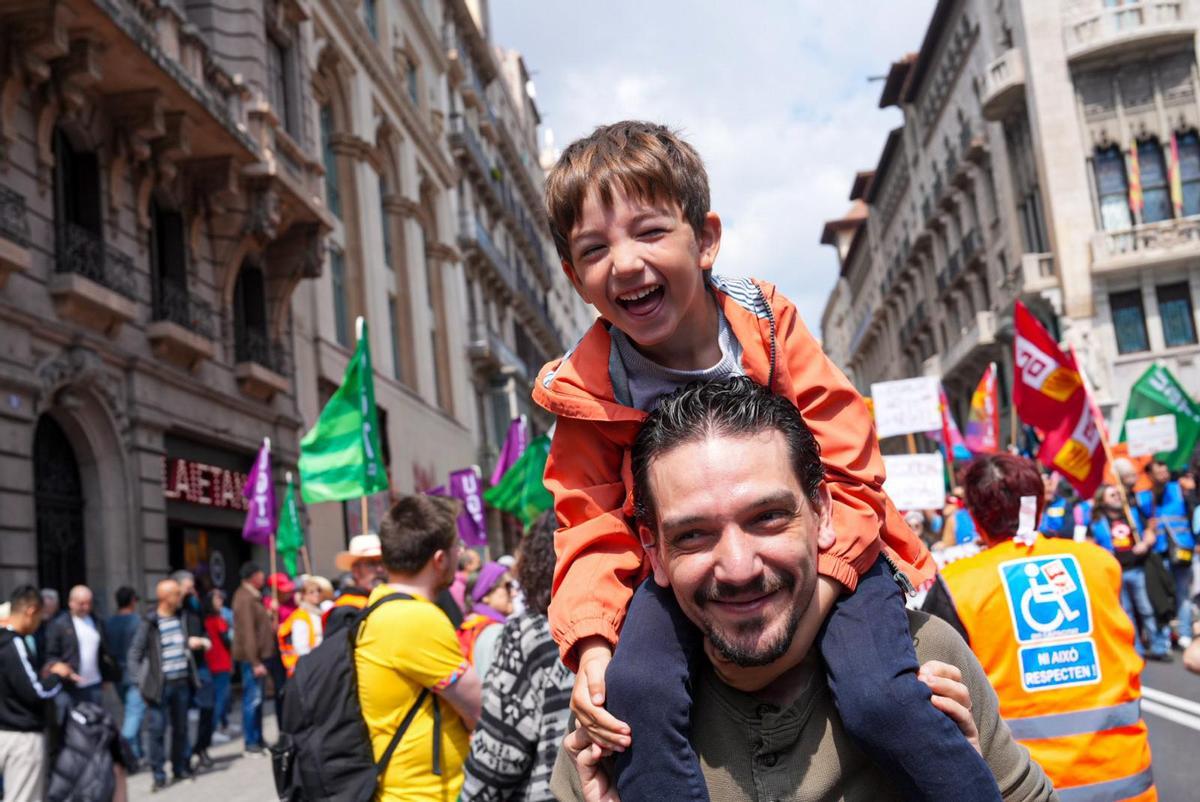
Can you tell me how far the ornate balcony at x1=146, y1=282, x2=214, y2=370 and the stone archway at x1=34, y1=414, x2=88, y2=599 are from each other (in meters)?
1.89

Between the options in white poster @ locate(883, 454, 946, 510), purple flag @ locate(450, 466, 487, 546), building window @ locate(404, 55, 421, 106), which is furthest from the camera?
building window @ locate(404, 55, 421, 106)

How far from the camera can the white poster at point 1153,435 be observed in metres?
16.4

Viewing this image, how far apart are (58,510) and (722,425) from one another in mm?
13403

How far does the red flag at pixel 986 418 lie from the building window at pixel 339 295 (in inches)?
498

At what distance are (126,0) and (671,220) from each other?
47.3 ft

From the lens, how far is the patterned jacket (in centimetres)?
376

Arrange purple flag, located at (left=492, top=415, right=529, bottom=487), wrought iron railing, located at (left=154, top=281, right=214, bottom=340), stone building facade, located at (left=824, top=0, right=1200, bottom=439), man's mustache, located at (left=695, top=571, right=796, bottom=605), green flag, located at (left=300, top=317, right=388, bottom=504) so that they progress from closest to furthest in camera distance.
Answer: man's mustache, located at (left=695, top=571, right=796, bottom=605), green flag, located at (left=300, top=317, right=388, bottom=504), wrought iron railing, located at (left=154, top=281, right=214, bottom=340), purple flag, located at (left=492, top=415, right=529, bottom=487), stone building facade, located at (left=824, top=0, right=1200, bottom=439)

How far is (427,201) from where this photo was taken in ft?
112

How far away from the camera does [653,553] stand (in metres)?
2.08

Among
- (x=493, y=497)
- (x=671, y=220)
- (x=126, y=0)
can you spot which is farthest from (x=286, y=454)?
(x=671, y=220)

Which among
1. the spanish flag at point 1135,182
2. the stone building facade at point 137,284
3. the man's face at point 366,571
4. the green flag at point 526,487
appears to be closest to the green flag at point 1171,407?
the green flag at point 526,487

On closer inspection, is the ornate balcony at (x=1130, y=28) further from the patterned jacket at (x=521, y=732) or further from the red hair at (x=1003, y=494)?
the patterned jacket at (x=521, y=732)

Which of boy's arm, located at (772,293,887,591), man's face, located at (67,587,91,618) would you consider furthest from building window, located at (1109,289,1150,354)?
boy's arm, located at (772,293,887,591)

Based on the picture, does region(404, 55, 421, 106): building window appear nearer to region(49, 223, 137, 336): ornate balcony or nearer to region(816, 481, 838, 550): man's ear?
region(49, 223, 137, 336): ornate balcony
